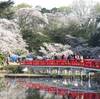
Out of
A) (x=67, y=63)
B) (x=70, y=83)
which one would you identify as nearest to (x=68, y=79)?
(x=67, y=63)

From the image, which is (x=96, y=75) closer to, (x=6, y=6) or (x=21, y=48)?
(x=21, y=48)

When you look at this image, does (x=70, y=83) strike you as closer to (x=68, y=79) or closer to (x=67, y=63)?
(x=67, y=63)

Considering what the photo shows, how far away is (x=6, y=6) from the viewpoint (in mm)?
70875

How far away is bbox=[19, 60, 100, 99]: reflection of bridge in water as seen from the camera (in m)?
41.9

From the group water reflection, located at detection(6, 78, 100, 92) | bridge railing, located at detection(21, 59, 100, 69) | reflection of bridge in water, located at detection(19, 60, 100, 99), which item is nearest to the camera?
reflection of bridge in water, located at detection(19, 60, 100, 99)

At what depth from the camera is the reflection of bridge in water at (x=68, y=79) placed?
41875 mm

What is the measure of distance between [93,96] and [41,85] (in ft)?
32.2

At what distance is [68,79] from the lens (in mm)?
53844

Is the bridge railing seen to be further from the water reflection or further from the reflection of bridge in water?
the water reflection

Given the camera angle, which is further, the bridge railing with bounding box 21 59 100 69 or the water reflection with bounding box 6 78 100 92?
the bridge railing with bounding box 21 59 100 69

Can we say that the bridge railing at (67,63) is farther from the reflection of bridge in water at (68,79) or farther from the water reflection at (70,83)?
the water reflection at (70,83)

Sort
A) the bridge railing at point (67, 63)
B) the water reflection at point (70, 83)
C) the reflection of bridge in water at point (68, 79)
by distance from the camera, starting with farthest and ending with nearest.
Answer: the bridge railing at point (67, 63)
the water reflection at point (70, 83)
the reflection of bridge in water at point (68, 79)

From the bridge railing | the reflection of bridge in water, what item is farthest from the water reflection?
the bridge railing

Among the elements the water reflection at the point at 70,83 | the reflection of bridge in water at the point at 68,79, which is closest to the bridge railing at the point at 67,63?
the reflection of bridge in water at the point at 68,79
